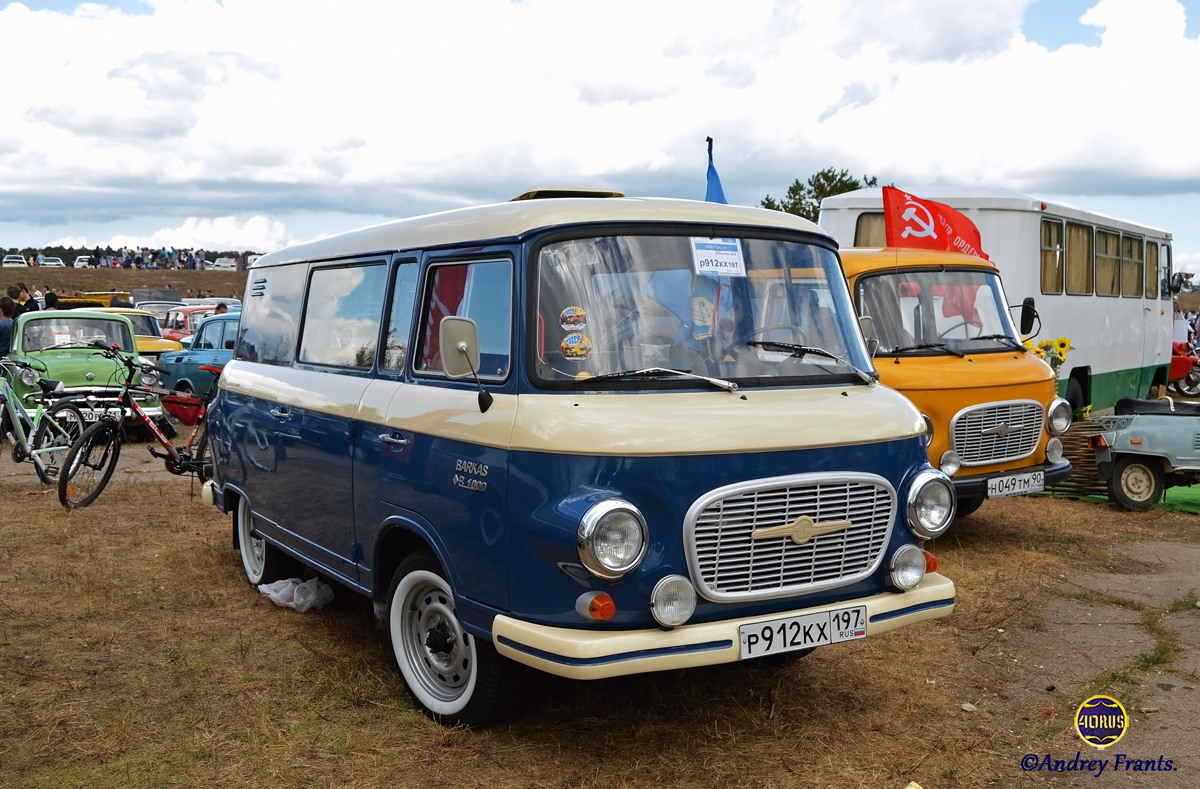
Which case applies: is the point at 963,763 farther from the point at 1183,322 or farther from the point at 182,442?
the point at 1183,322

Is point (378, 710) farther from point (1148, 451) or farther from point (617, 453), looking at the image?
point (1148, 451)

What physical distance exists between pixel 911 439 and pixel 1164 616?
3.19 meters

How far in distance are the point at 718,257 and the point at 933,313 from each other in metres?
4.92

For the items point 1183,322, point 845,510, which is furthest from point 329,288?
point 1183,322

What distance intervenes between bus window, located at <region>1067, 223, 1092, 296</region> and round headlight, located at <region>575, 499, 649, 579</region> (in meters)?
12.5

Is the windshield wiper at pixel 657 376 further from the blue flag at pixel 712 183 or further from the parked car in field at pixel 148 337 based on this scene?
the parked car in field at pixel 148 337

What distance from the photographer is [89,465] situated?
407 inches

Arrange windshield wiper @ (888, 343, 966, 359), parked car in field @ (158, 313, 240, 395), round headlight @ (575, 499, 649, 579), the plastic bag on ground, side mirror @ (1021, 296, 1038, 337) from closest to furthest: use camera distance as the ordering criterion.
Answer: round headlight @ (575, 499, 649, 579) → the plastic bag on ground → windshield wiper @ (888, 343, 966, 359) → side mirror @ (1021, 296, 1038, 337) → parked car in field @ (158, 313, 240, 395)

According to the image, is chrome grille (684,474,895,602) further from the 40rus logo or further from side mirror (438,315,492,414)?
the 40rus logo

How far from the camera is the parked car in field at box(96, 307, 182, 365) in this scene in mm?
19016

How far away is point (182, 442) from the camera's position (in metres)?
10.9

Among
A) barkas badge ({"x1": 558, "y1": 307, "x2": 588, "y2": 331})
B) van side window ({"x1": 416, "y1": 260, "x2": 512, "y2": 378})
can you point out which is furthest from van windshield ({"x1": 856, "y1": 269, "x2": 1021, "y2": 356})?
barkas badge ({"x1": 558, "y1": 307, "x2": 588, "y2": 331})

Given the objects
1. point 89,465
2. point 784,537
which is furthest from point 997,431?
point 89,465

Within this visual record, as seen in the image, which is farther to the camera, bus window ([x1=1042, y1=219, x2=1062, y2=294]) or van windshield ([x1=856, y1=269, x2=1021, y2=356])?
bus window ([x1=1042, y1=219, x2=1062, y2=294])
